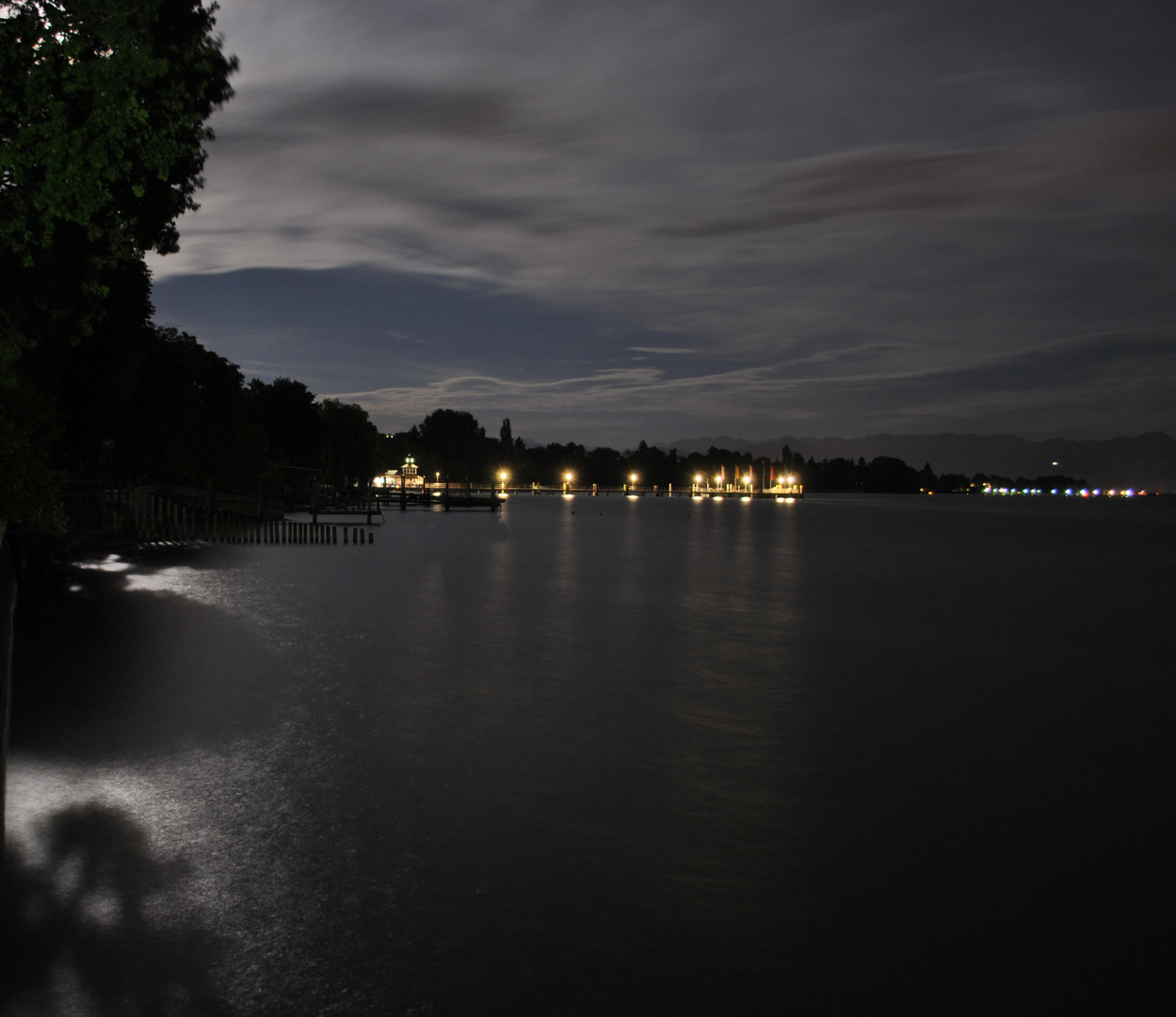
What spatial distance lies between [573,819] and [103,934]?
4090mm

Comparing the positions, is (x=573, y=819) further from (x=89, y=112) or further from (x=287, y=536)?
(x=287, y=536)

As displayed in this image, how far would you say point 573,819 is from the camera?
9531 mm

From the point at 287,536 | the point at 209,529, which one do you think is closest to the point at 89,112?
the point at 209,529

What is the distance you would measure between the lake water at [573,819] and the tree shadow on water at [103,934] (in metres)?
0.03

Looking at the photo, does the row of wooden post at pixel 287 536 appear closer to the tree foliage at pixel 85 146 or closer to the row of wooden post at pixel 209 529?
the row of wooden post at pixel 209 529

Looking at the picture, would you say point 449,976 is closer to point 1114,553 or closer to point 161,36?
point 161,36

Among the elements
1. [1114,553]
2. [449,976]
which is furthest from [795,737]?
[1114,553]

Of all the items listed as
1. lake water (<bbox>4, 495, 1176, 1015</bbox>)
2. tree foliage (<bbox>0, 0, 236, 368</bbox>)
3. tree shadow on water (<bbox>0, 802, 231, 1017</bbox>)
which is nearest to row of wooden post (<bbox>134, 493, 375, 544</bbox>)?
lake water (<bbox>4, 495, 1176, 1015</bbox>)

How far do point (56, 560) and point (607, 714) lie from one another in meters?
21.2

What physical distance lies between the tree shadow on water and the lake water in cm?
3

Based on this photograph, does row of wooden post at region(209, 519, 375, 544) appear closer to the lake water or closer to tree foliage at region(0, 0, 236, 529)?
the lake water

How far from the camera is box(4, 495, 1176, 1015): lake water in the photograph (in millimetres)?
6594

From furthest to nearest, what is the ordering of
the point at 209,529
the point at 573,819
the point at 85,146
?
1. the point at 209,529
2. the point at 85,146
3. the point at 573,819

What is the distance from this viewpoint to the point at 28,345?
16.2 meters
